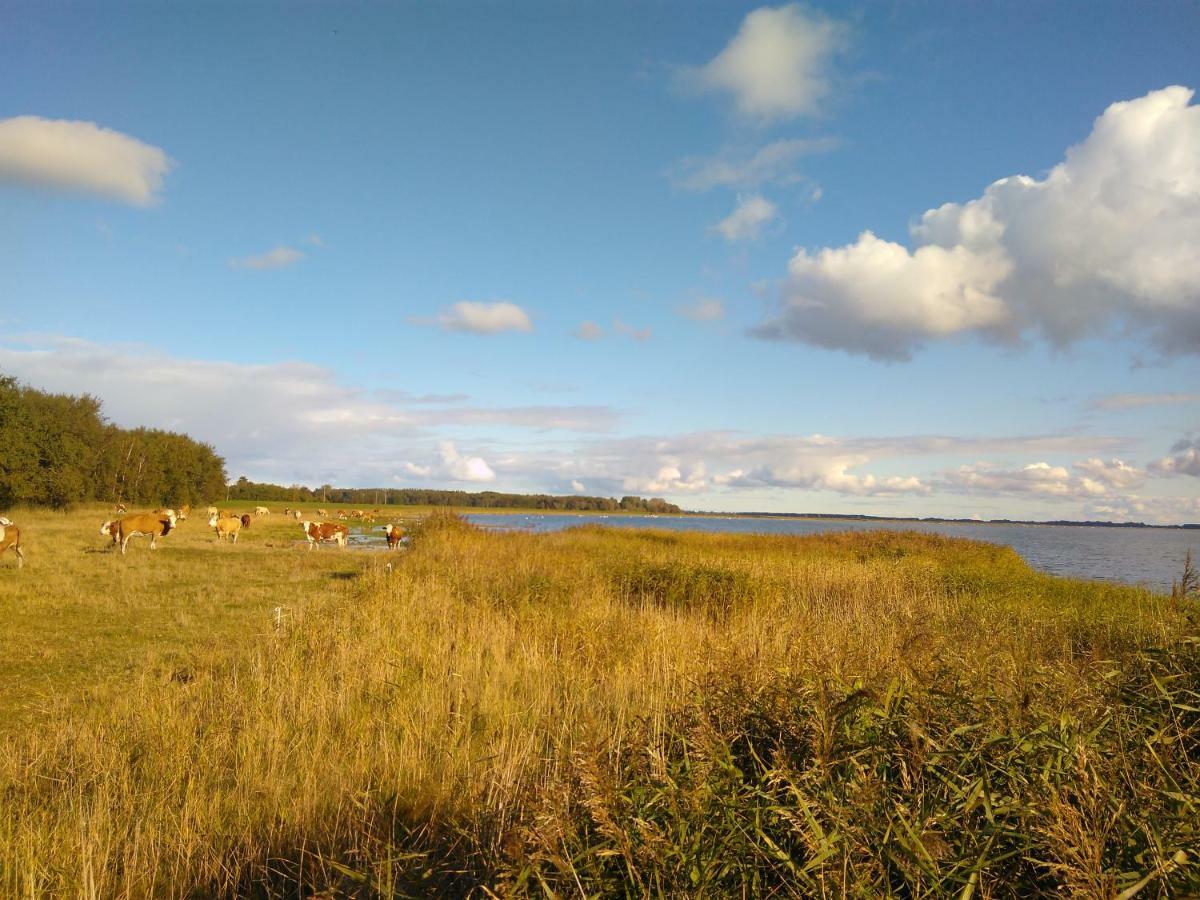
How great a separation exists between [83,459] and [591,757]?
50.2 m

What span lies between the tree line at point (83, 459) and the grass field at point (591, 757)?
117ft

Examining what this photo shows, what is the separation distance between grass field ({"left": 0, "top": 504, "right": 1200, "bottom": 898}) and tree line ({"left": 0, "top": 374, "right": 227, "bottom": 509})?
117 ft

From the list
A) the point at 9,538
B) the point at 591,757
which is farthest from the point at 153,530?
the point at 591,757

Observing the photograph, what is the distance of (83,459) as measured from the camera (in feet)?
133

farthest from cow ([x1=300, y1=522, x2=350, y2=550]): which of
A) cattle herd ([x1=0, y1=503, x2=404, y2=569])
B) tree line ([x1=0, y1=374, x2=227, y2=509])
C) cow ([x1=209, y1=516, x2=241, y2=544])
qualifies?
tree line ([x1=0, y1=374, x2=227, y2=509])

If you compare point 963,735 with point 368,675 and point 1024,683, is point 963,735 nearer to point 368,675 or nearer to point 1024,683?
point 1024,683

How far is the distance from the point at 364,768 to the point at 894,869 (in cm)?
280

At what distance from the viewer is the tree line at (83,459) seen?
35562 millimetres

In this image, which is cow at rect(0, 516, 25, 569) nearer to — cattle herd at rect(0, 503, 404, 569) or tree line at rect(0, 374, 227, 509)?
cattle herd at rect(0, 503, 404, 569)

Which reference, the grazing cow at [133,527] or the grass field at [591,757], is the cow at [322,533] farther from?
the grass field at [591,757]

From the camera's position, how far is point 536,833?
176 cm

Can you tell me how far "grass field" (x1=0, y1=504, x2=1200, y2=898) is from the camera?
1757 mm

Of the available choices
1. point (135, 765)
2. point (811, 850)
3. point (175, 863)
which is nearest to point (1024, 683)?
point (811, 850)

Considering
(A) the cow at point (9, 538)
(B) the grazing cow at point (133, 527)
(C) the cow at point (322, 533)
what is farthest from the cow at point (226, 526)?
(A) the cow at point (9, 538)
